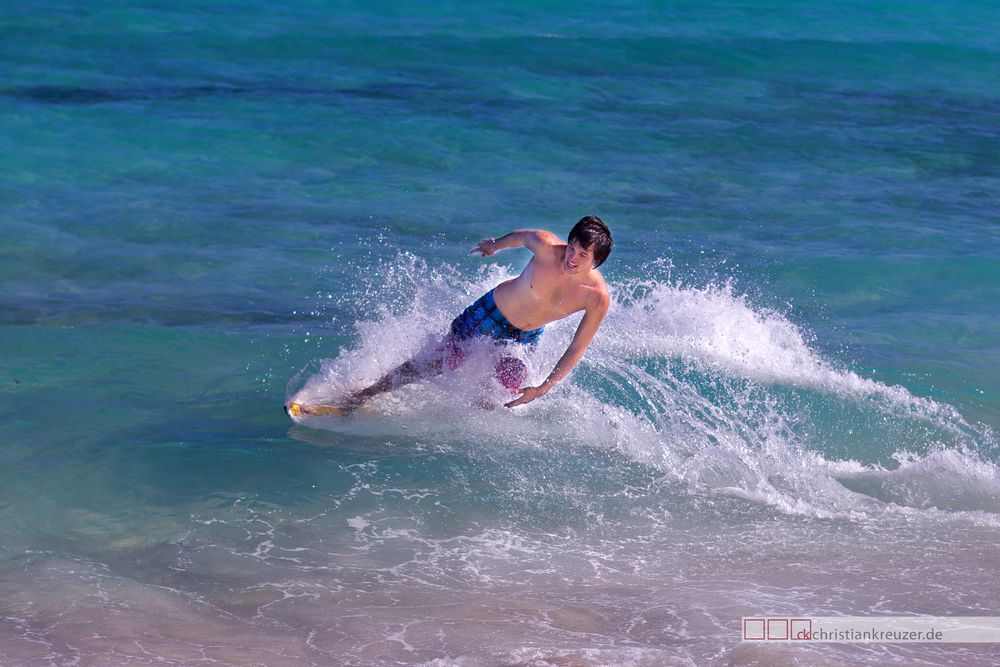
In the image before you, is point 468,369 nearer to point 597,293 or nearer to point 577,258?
point 597,293

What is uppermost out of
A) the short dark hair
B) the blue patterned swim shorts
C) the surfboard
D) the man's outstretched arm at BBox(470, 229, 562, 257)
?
the short dark hair

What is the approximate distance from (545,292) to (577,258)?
1.70 feet

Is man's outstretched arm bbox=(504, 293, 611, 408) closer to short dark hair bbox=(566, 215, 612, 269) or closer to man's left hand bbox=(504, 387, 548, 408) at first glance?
man's left hand bbox=(504, 387, 548, 408)

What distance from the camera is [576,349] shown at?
645cm

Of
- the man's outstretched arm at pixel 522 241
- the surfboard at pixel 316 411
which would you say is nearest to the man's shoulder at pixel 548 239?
the man's outstretched arm at pixel 522 241

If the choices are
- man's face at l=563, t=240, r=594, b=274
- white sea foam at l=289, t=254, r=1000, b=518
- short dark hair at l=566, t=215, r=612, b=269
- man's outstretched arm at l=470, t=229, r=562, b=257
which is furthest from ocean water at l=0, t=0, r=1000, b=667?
short dark hair at l=566, t=215, r=612, b=269

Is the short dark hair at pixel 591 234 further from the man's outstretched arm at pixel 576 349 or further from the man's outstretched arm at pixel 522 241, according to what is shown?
the man's outstretched arm at pixel 522 241

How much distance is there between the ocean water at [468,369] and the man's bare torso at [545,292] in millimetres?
614

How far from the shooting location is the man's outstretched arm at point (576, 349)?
253 inches

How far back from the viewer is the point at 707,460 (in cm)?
676

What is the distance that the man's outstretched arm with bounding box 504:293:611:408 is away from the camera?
253 inches

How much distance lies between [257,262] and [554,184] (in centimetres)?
401

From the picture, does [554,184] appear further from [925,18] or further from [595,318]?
[925,18]

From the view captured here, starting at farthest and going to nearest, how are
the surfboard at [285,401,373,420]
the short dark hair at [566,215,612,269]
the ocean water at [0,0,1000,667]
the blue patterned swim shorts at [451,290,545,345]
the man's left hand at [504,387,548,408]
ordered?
the surfboard at [285,401,373,420], the blue patterned swim shorts at [451,290,545,345], the man's left hand at [504,387,548,408], the short dark hair at [566,215,612,269], the ocean water at [0,0,1000,667]
